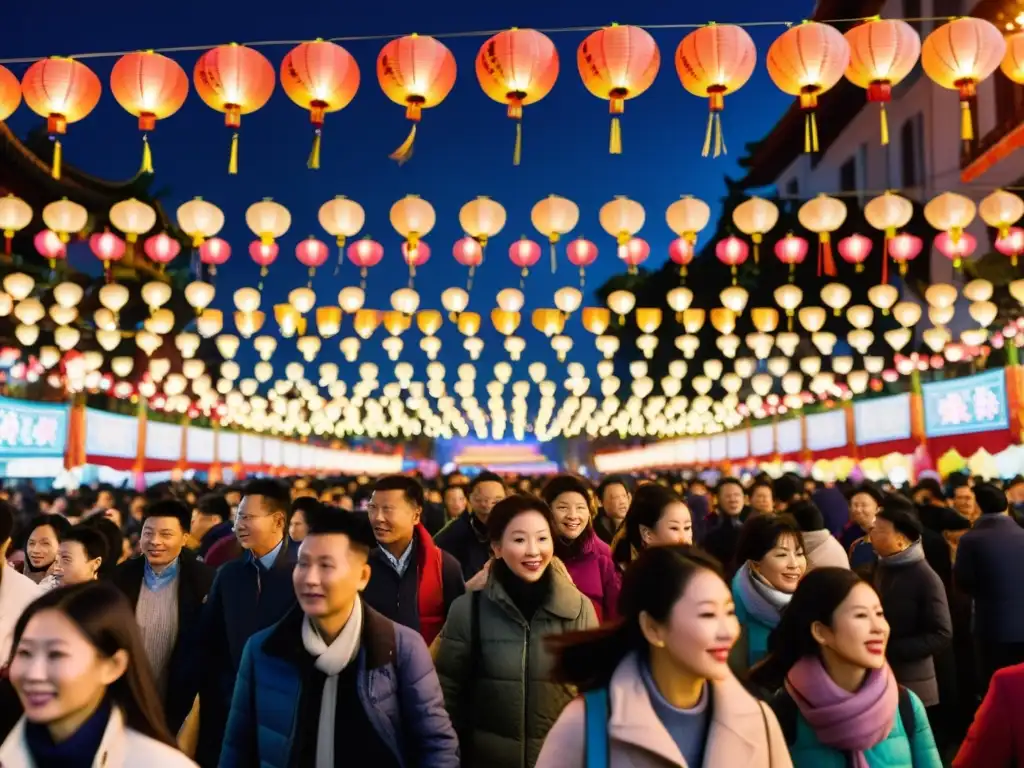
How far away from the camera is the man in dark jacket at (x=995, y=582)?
521 cm

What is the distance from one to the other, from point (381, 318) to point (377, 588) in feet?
50.5

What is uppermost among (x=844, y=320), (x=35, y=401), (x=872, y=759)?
(x=844, y=320)

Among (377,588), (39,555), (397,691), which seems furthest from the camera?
(39,555)

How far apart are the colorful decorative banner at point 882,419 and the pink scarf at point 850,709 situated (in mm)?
20079

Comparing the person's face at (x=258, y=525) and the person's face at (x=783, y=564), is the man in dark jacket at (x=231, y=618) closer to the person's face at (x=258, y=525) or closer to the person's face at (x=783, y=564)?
the person's face at (x=258, y=525)

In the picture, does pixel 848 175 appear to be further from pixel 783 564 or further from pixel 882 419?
pixel 783 564

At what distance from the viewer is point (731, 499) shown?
7.78 m

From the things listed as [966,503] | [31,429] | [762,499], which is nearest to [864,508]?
[762,499]

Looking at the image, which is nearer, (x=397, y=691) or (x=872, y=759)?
(x=872, y=759)

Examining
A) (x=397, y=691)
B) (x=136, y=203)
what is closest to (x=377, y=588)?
(x=397, y=691)

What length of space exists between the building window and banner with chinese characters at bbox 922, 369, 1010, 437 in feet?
32.8

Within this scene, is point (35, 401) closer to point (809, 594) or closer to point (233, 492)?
point (233, 492)

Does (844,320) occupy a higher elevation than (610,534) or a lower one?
higher

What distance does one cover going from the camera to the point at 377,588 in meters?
4.25
